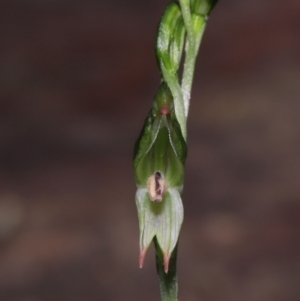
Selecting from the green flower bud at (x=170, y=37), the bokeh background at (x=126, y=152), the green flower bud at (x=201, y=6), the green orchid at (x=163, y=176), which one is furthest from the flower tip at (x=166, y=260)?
the bokeh background at (x=126, y=152)

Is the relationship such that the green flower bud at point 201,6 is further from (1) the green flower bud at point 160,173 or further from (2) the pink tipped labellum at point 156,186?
(2) the pink tipped labellum at point 156,186

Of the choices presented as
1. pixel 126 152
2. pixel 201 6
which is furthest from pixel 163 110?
pixel 126 152

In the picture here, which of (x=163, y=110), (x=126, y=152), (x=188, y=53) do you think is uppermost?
(x=188, y=53)

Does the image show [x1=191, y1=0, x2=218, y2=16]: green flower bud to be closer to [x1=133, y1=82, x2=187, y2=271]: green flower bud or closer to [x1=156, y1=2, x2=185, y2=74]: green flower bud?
[x1=156, y1=2, x2=185, y2=74]: green flower bud

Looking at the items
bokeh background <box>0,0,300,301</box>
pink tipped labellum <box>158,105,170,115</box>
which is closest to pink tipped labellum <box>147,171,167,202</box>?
pink tipped labellum <box>158,105,170,115</box>

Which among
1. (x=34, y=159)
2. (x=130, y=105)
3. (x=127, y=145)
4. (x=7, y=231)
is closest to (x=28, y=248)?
(x=7, y=231)

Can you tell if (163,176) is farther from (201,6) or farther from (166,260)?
(201,6)
